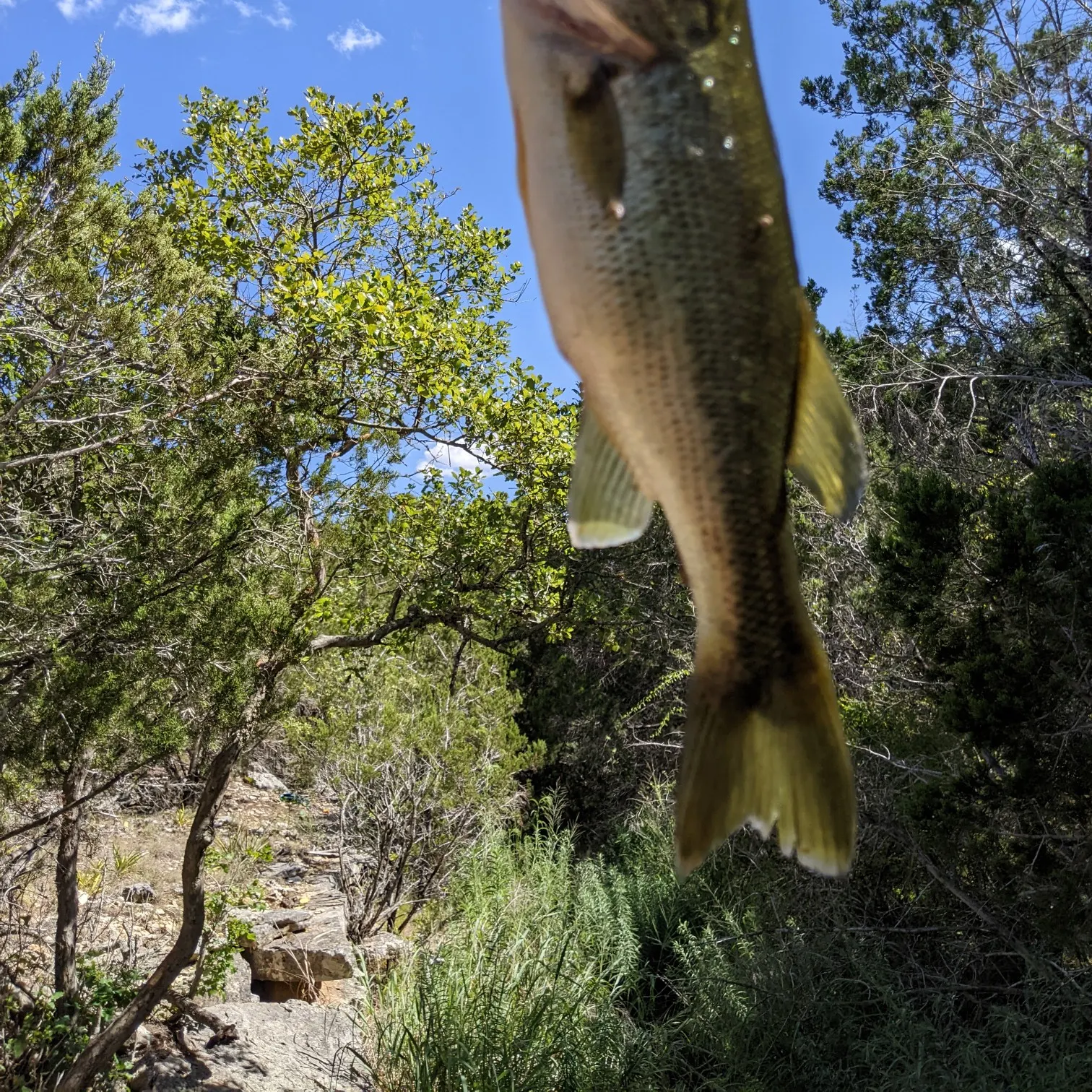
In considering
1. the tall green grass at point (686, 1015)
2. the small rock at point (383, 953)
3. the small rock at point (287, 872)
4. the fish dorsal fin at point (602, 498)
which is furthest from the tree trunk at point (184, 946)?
the small rock at point (287, 872)

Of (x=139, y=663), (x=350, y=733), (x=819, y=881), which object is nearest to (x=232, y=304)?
(x=139, y=663)

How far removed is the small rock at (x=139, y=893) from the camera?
27.1 feet

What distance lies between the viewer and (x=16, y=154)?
3.37m

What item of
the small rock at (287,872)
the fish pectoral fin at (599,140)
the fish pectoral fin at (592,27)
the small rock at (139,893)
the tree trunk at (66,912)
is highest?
the fish pectoral fin at (592,27)

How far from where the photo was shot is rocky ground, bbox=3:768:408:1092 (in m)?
5.63

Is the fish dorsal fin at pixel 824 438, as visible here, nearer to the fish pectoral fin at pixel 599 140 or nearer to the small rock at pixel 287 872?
the fish pectoral fin at pixel 599 140

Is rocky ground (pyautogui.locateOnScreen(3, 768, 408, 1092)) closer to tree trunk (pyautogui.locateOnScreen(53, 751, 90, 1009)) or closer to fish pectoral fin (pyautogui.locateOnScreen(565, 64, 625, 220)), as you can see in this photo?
tree trunk (pyautogui.locateOnScreen(53, 751, 90, 1009))

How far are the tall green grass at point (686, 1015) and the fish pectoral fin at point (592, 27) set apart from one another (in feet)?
14.8

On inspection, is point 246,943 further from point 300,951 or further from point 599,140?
point 599,140

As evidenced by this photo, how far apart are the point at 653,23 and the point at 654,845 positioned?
8814 mm

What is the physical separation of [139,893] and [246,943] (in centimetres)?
249

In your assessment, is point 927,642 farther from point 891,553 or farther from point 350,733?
point 350,733

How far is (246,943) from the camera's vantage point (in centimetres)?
634

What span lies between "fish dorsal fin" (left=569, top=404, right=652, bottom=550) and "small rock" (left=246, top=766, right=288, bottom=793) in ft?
38.9
